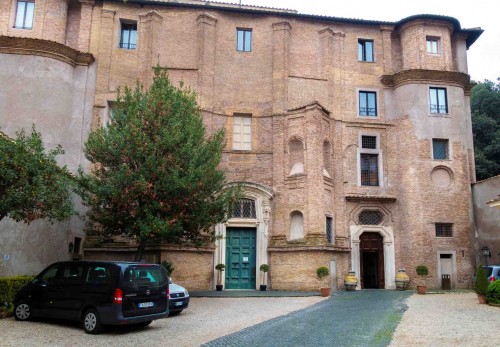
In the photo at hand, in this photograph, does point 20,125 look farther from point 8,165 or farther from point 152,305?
point 152,305

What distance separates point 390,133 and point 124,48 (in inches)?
582

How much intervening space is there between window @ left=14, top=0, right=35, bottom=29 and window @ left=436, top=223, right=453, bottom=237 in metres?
22.6

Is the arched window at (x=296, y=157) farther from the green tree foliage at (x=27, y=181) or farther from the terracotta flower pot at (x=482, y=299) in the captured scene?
the green tree foliage at (x=27, y=181)

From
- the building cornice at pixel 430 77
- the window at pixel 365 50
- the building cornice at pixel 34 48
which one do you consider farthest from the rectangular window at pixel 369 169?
the building cornice at pixel 34 48

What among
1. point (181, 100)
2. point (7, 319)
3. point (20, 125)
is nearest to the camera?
point (7, 319)

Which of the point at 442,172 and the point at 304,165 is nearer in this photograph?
the point at 304,165

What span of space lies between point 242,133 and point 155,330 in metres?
15.1

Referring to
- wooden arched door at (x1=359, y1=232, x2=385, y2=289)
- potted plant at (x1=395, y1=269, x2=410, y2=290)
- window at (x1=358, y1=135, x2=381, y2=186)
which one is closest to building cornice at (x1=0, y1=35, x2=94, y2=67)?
window at (x1=358, y1=135, x2=381, y2=186)

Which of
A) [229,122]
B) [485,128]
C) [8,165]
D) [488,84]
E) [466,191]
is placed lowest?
[8,165]

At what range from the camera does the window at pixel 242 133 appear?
79.7ft

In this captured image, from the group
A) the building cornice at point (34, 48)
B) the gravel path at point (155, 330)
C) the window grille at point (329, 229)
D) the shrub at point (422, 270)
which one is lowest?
the gravel path at point (155, 330)

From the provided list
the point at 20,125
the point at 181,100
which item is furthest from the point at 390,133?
the point at 20,125

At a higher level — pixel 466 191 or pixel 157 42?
pixel 157 42

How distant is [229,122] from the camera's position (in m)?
24.3
